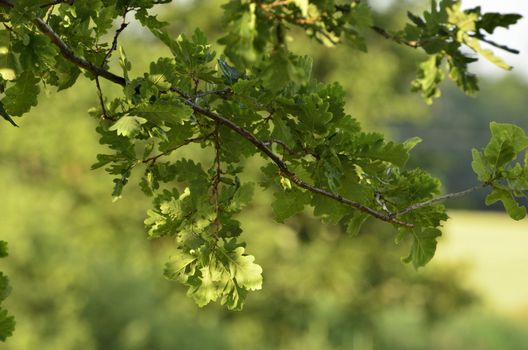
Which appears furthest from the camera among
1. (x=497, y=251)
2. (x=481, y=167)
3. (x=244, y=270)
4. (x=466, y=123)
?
(x=466, y=123)

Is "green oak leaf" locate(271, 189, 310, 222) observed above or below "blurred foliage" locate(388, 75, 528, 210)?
above

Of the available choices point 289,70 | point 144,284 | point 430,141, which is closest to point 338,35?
point 289,70

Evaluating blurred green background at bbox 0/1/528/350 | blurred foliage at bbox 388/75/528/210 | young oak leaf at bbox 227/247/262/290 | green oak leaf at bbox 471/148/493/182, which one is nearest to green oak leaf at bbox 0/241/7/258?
young oak leaf at bbox 227/247/262/290

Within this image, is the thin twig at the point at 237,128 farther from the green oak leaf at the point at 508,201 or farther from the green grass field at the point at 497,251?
the green grass field at the point at 497,251

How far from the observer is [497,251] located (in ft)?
185

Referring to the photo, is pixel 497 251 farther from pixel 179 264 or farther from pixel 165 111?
pixel 165 111

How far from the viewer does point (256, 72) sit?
8.21 feet

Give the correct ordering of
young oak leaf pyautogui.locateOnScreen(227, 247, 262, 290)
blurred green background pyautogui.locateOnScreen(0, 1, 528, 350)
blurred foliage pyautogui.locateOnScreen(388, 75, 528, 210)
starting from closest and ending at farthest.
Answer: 1. young oak leaf pyautogui.locateOnScreen(227, 247, 262, 290)
2. blurred green background pyautogui.locateOnScreen(0, 1, 528, 350)
3. blurred foliage pyautogui.locateOnScreen(388, 75, 528, 210)

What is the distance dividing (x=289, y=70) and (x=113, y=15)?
909 mm

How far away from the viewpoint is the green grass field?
1827 inches

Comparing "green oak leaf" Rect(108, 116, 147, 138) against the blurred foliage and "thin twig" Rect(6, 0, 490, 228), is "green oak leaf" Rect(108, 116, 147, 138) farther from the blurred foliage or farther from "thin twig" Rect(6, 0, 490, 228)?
the blurred foliage

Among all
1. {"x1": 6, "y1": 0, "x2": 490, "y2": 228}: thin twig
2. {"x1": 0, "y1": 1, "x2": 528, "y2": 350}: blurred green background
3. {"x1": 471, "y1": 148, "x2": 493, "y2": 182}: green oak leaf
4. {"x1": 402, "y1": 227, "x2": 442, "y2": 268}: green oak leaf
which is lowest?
{"x1": 0, "y1": 1, "x2": 528, "y2": 350}: blurred green background

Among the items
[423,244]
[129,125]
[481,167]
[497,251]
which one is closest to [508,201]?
[481,167]

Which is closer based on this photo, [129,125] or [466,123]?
[129,125]
